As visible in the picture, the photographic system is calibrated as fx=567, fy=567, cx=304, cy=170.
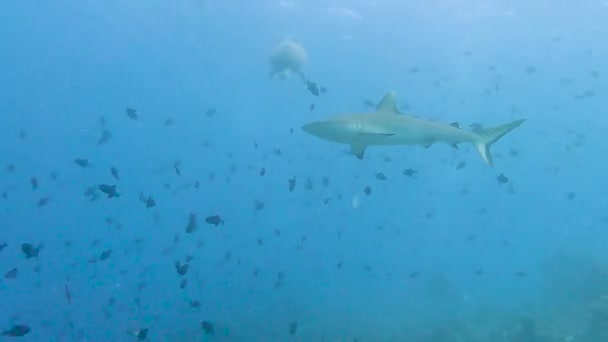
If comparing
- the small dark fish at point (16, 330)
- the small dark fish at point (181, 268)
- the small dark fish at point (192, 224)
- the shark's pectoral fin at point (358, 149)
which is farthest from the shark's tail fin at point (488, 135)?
the small dark fish at point (16, 330)

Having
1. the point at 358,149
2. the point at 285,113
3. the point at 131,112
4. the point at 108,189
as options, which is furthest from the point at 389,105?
the point at 285,113

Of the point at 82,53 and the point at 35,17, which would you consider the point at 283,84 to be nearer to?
the point at 82,53

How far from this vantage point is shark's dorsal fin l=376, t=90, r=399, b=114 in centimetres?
702

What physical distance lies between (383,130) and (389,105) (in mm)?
541

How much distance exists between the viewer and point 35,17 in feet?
126

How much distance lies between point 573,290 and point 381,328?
31.8ft

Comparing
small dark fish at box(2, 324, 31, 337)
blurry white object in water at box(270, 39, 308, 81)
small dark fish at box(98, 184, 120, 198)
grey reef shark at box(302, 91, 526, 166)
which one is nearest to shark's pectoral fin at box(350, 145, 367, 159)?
grey reef shark at box(302, 91, 526, 166)

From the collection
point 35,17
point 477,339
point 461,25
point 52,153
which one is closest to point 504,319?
point 477,339

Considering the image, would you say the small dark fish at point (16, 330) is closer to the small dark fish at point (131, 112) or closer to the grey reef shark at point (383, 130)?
the small dark fish at point (131, 112)

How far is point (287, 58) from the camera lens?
1547 cm

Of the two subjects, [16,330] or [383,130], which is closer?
[383,130]

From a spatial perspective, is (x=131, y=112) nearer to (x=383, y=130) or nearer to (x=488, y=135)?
(x=383, y=130)

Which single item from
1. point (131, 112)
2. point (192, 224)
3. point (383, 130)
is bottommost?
point (192, 224)

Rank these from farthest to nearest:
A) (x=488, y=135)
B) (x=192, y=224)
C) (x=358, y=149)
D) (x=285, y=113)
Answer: (x=285, y=113), (x=192, y=224), (x=488, y=135), (x=358, y=149)
